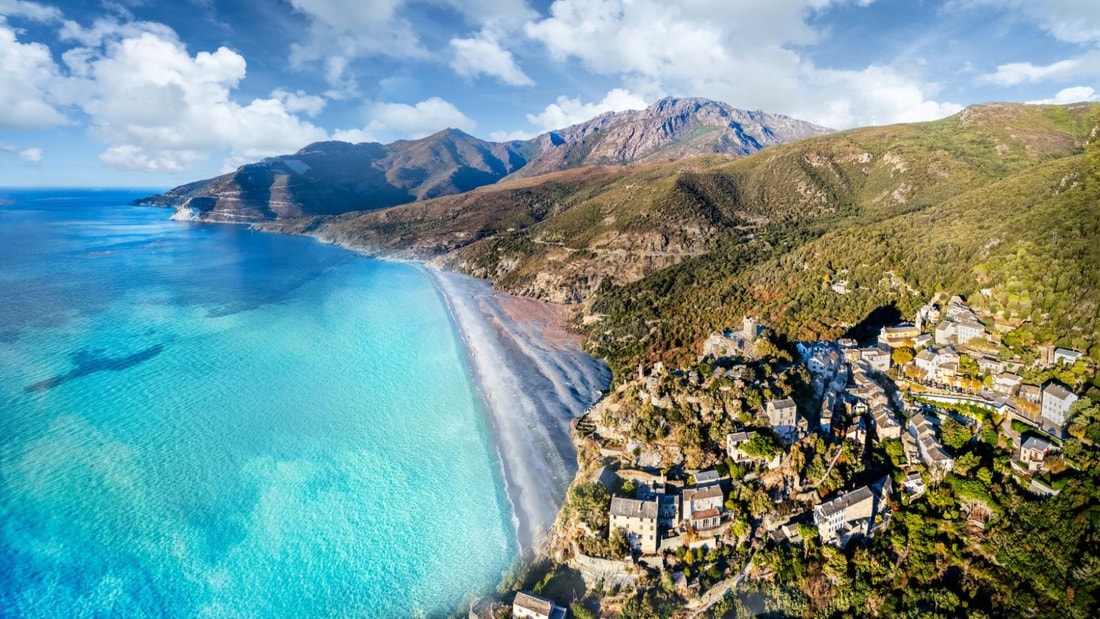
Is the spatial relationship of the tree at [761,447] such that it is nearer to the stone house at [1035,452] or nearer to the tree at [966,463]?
the tree at [966,463]

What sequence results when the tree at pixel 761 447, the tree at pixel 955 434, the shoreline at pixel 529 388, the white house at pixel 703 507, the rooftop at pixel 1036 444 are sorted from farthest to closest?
the shoreline at pixel 529 388, the tree at pixel 955 434, the tree at pixel 761 447, the rooftop at pixel 1036 444, the white house at pixel 703 507

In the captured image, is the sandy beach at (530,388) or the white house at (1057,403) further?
the sandy beach at (530,388)

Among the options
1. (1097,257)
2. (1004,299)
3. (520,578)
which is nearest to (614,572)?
(520,578)

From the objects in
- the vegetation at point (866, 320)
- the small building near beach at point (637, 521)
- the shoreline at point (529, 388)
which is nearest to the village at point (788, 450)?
the small building near beach at point (637, 521)

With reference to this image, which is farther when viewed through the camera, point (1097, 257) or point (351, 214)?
point (351, 214)

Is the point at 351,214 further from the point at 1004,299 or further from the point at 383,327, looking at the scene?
the point at 1004,299

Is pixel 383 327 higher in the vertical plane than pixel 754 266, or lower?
lower

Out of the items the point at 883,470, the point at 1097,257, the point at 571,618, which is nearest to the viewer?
the point at 571,618
